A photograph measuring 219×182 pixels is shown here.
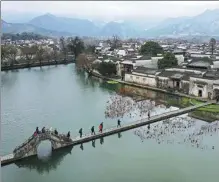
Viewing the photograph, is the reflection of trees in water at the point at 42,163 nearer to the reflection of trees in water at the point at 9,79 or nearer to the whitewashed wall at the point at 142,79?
the whitewashed wall at the point at 142,79

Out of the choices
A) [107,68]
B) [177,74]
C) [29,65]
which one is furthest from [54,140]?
[29,65]

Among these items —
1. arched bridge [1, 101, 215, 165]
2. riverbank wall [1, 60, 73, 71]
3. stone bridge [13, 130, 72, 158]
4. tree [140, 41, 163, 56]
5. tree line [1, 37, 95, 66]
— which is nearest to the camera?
arched bridge [1, 101, 215, 165]

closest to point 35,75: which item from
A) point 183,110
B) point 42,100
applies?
point 42,100

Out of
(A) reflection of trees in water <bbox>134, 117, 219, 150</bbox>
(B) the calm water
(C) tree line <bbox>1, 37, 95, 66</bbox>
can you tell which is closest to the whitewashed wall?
(B) the calm water

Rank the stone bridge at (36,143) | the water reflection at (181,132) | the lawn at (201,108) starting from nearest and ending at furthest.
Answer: the stone bridge at (36,143) → the water reflection at (181,132) → the lawn at (201,108)

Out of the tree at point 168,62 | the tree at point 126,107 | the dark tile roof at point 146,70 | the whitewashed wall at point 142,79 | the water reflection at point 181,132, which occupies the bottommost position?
the water reflection at point 181,132

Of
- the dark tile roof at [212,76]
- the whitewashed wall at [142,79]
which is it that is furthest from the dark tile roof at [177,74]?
the dark tile roof at [212,76]

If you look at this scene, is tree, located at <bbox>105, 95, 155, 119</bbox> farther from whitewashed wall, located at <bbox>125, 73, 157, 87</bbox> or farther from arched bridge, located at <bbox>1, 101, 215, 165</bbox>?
whitewashed wall, located at <bbox>125, 73, 157, 87</bbox>
